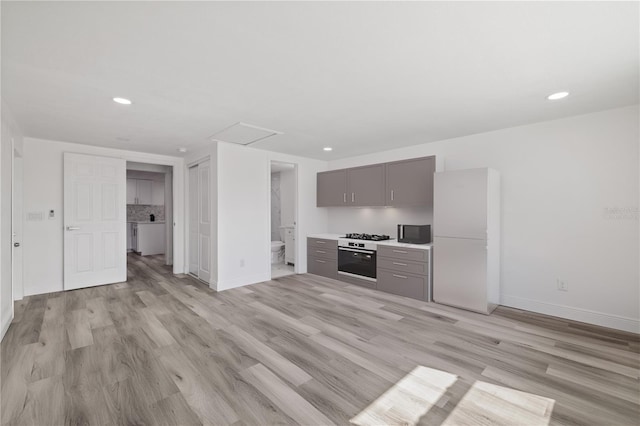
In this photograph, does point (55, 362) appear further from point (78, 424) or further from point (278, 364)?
point (278, 364)

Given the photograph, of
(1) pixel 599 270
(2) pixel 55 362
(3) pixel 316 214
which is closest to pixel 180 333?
(2) pixel 55 362

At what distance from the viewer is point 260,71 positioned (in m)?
2.17

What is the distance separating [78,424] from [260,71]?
8.44ft

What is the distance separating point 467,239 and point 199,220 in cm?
432

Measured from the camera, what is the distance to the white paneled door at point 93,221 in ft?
14.6

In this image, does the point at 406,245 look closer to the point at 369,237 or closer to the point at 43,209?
the point at 369,237

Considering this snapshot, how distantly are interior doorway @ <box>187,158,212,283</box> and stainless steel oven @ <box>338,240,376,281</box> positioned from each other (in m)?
2.25

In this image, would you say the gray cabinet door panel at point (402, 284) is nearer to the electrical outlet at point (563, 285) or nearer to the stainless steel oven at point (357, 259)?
the stainless steel oven at point (357, 259)

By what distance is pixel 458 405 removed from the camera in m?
1.85

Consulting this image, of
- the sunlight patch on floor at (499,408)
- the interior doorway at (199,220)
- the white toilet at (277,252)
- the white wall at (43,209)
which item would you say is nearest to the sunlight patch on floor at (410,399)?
the sunlight patch on floor at (499,408)

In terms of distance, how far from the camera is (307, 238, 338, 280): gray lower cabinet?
514 centimetres

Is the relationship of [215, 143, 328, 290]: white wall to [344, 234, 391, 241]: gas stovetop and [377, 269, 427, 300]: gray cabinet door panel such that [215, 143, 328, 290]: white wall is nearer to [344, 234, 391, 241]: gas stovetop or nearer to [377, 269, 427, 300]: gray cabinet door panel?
[344, 234, 391, 241]: gas stovetop

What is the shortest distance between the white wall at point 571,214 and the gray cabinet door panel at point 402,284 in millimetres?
1054

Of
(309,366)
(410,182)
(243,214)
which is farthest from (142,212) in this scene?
(309,366)
